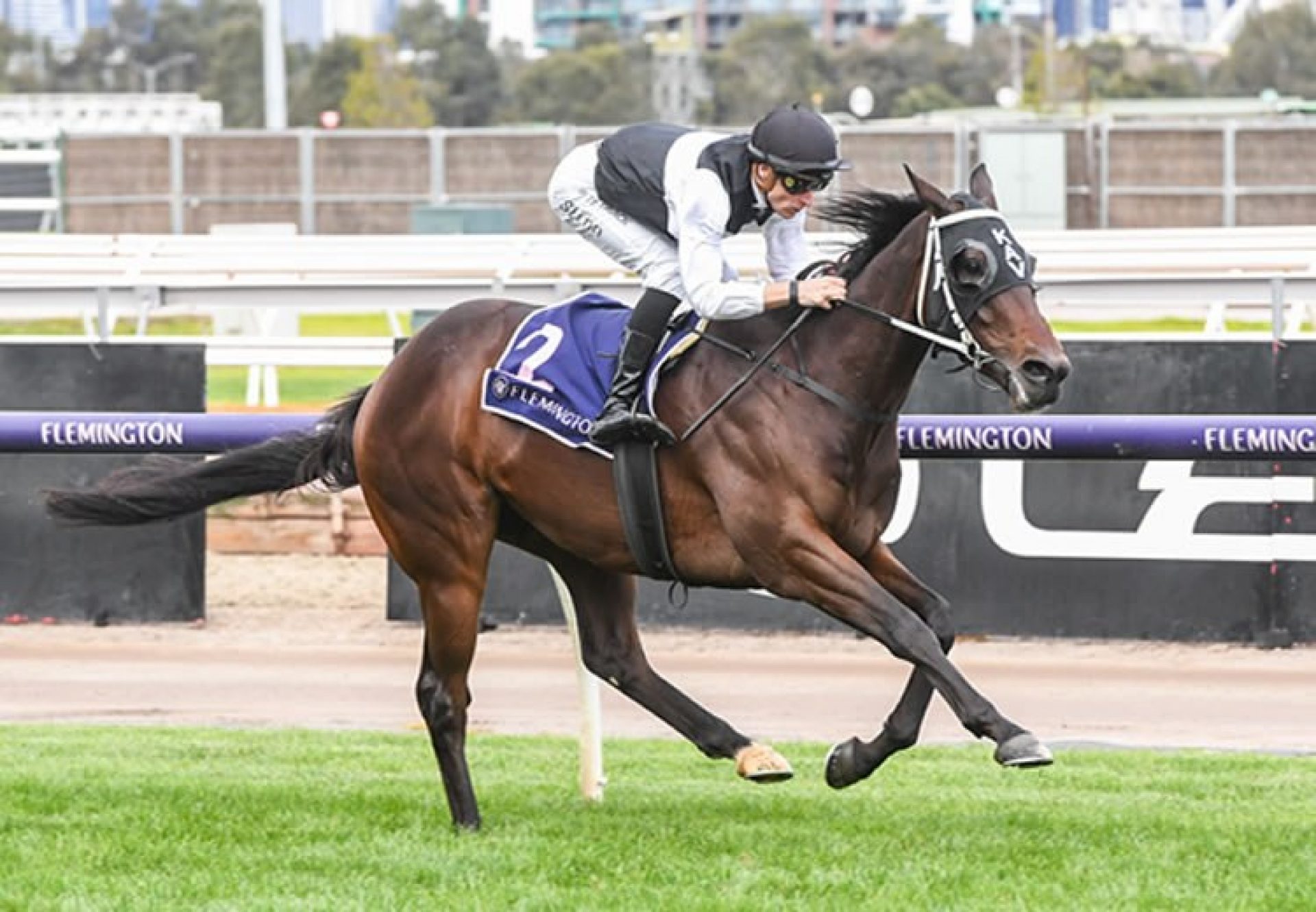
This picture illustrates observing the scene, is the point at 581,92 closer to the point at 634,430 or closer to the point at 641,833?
the point at 634,430

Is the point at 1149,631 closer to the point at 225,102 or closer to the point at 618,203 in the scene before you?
the point at 618,203

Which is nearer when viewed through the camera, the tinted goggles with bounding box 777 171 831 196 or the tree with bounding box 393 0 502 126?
the tinted goggles with bounding box 777 171 831 196

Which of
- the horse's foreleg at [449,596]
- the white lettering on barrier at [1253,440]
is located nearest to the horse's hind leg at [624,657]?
the horse's foreleg at [449,596]

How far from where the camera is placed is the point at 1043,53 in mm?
80062

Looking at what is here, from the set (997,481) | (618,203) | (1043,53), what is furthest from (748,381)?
(1043,53)

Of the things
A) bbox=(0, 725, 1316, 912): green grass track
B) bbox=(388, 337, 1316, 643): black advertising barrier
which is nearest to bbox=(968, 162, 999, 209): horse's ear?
bbox=(0, 725, 1316, 912): green grass track

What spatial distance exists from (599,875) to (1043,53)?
76.1 meters

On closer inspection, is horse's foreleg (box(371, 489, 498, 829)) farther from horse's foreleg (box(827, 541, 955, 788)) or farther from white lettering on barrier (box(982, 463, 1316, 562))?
white lettering on barrier (box(982, 463, 1316, 562))

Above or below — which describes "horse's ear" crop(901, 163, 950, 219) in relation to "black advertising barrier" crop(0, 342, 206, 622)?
above

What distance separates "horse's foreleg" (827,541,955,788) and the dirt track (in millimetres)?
2461

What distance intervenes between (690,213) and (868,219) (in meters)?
Result: 0.54

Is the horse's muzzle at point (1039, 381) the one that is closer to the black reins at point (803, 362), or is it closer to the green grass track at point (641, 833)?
the black reins at point (803, 362)

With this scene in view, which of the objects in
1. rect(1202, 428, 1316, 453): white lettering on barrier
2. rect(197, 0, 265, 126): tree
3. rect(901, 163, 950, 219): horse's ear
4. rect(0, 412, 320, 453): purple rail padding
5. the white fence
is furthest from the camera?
rect(197, 0, 265, 126): tree

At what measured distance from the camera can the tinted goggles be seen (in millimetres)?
6812
